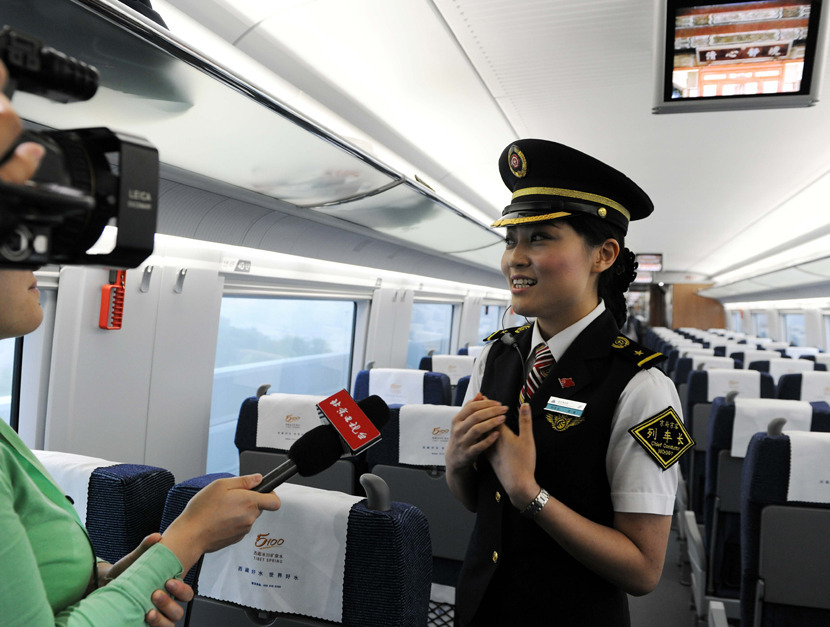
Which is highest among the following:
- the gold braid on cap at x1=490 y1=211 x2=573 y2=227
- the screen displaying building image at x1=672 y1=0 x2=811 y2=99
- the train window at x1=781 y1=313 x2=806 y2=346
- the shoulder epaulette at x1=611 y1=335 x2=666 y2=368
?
the screen displaying building image at x1=672 y1=0 x2=811 y2=99

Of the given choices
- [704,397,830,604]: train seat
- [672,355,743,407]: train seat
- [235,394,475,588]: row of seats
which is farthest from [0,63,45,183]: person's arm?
[672,355,743,407]: train seat

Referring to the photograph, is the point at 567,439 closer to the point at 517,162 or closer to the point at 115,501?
the point at 517,162

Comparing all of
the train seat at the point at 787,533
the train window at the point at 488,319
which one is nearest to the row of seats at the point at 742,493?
the train seat at the point at 787,533

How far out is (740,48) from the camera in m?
2.40

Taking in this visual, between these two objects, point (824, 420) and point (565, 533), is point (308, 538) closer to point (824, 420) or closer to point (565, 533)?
point (565, 533)

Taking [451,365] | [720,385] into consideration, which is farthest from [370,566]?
[451,365]

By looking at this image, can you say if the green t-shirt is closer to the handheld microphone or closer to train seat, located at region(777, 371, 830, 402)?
Answer: the handheld microphone

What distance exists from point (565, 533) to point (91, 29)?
1660 mm

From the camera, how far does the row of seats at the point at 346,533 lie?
4.34 feet

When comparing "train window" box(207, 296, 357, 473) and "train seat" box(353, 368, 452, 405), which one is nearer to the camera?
→ "train seat" box(353, 368, 452, 405)

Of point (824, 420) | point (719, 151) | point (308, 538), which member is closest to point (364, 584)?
point (308, 538)

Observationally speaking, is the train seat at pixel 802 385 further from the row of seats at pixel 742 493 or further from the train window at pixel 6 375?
the train window at pixel 6 375

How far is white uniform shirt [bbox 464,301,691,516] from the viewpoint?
4.37 feet

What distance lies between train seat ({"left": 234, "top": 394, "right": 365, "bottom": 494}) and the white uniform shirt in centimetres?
202
